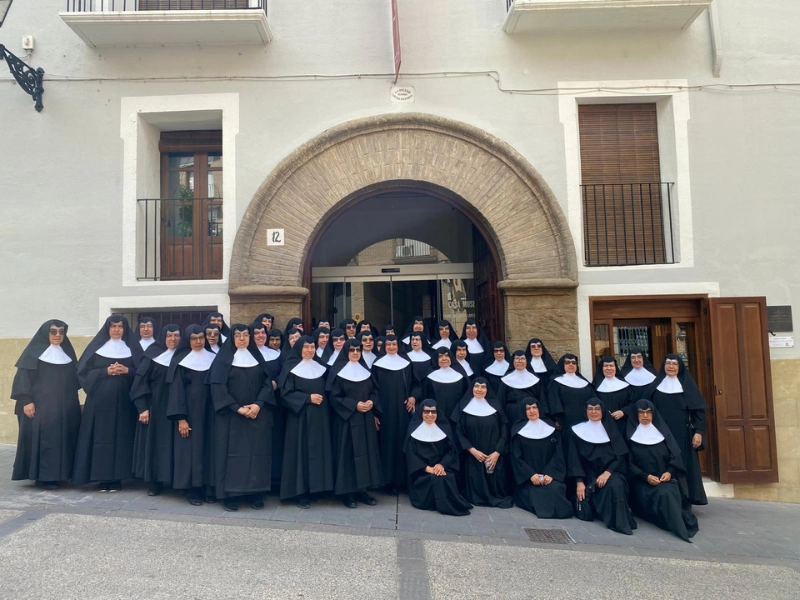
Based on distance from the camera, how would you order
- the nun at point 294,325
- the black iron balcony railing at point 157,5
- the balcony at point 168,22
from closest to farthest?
the nun at point 294,325 < the balcony at point 168,22 < the black iron balcony railing at point 157,5

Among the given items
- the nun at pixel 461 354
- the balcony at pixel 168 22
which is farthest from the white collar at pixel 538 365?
the balcony at pixel 168 22

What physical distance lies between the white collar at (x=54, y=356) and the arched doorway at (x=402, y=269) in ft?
11.2

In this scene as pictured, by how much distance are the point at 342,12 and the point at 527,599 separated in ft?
22.4

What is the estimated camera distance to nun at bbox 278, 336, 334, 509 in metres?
5.62

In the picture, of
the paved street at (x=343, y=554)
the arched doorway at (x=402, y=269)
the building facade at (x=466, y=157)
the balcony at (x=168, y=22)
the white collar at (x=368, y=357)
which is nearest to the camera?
the paved street at (x=343, y=554)

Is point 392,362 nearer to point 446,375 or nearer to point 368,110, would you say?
point 446,375

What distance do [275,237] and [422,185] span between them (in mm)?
1913

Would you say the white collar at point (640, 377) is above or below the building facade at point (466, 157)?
below

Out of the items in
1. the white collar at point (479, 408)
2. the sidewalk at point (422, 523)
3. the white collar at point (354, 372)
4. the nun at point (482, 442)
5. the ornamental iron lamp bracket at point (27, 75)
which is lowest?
the sidewalk at point (422, 523)

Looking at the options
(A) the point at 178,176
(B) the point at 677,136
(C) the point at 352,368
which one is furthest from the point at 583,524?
(A) the point at 178,176

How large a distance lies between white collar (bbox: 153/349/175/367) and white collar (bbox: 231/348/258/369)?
2.22 feet

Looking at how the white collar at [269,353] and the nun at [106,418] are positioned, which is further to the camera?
the white collar at [269,353]

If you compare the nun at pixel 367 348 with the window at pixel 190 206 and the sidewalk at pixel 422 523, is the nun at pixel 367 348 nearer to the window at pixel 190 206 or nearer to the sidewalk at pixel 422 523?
the sidewalk at pixel 422 523

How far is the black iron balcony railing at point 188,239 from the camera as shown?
7.82 metres
